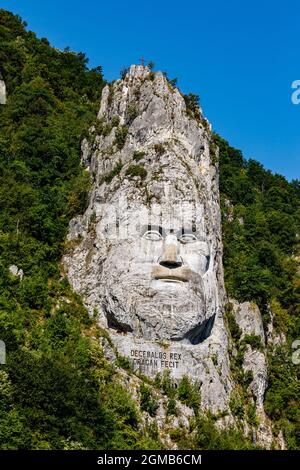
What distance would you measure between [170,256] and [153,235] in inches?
69.4

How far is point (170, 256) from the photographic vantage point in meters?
35.0

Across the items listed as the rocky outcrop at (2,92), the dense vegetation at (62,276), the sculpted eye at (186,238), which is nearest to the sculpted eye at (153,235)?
the sculpted eye at (186,238)

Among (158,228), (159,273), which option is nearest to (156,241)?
(158,228)

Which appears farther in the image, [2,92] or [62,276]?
[2,92]

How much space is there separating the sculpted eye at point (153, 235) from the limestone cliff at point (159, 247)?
0.05 m

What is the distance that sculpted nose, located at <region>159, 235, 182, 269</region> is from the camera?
3497 centimetres

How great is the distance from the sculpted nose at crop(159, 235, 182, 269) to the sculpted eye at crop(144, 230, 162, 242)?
1.85ft

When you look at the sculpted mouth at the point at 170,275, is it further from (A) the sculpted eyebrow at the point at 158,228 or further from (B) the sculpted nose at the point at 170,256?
(A) the sculpted eyebrow at the point at 158,228

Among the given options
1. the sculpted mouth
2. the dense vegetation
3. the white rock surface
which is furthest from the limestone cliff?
the white rock surface

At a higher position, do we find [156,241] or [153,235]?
[153,235]

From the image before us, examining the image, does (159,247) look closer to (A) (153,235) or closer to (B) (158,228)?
(A) (153,235)

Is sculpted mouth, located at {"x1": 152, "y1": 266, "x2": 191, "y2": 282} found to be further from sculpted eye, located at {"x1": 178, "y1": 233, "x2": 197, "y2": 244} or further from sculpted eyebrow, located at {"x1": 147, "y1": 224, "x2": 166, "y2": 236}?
sculpted eyebrow, located at {"x1": 147, "y1": 224, "x2": 166, "y2": 236}
